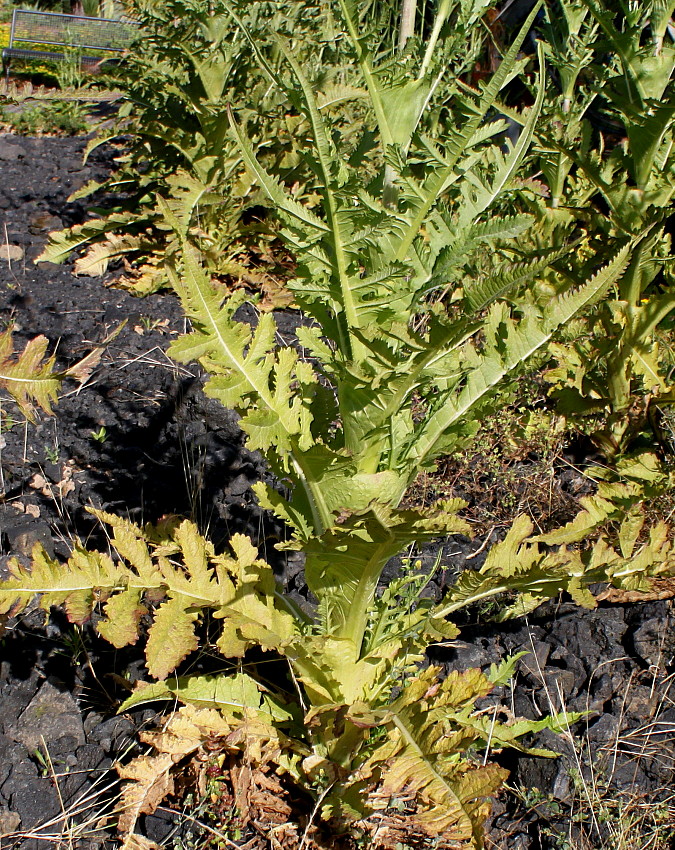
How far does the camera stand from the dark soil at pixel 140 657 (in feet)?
5.44

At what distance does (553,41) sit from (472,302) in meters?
2.39

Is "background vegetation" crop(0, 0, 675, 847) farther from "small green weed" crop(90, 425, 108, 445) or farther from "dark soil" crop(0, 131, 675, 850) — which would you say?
"small green weed" crop(90, 425, 108, 445)

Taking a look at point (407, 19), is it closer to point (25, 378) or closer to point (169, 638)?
point (25, 378)

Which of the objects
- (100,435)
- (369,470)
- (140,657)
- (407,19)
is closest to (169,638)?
(369,470)

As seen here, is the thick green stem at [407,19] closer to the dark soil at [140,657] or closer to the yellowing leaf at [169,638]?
the yellowing leaf at [169,638]

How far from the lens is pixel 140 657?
1.93 meters

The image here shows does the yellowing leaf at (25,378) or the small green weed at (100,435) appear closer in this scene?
the yellowing leaf at (25,378)

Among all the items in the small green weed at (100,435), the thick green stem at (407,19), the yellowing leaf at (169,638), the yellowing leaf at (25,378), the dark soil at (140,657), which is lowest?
the dark soil at (140,657)

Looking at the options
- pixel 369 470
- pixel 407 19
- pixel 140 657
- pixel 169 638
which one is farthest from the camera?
pixel 140 657

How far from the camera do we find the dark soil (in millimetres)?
1658

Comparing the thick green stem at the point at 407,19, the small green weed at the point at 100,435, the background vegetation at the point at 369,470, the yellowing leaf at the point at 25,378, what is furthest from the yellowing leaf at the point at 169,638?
the small green weed at the point at 100,435

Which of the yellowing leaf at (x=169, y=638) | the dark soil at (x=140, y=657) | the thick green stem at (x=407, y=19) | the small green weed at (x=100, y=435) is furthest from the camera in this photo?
the small green weed at (x=100, y=435)

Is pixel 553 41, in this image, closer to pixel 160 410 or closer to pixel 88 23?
pixel 160 410

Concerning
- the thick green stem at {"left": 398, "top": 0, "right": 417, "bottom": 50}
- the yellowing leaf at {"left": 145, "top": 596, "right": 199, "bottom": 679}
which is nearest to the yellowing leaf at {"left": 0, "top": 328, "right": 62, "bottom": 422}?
the yellowing leaf at {"left": 145, "top": 596, "right": 199, "bottom": 679}
